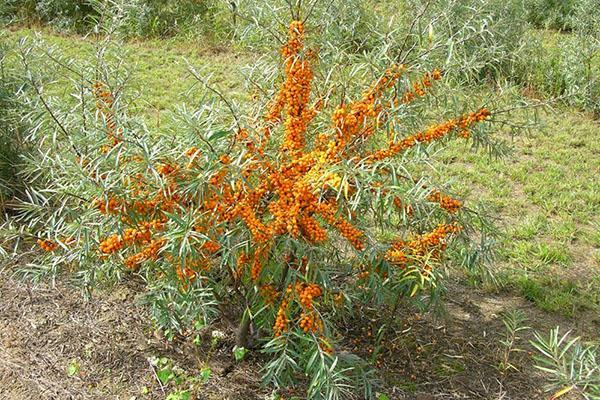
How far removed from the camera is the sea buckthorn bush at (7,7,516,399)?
2275 mm

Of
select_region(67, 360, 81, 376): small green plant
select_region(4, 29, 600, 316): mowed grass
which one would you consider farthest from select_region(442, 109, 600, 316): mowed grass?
select_region(67, 360, 81, 376): small green plant

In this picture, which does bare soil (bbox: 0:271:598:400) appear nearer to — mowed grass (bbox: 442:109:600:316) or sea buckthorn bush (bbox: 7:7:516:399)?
sea buckthorn bush (bbox: 7:7:516:399)

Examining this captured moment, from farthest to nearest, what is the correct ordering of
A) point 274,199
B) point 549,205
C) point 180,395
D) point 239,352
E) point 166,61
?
point 166,61 → point 549,205 → point 239,352 → point 180,395 → point 274,199

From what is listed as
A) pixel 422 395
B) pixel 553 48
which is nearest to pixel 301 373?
pixel 422 395

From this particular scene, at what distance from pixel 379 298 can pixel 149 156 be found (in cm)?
103

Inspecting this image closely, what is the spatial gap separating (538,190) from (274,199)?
3092mm

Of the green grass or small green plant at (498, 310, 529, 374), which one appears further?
the green grass

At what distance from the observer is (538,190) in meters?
4.96

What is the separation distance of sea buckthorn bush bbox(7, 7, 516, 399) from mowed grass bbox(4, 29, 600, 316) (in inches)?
15.7

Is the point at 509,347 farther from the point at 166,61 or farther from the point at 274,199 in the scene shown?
the point at 166,61

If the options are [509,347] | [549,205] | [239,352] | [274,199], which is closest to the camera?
[274,199]

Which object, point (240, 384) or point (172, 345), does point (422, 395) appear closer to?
point (240, 384)

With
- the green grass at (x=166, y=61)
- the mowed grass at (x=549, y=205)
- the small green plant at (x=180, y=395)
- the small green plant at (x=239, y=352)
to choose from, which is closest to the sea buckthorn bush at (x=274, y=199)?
the small green plant at (x=239, y=352)

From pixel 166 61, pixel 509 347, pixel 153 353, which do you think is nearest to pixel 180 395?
pixel 153 353
